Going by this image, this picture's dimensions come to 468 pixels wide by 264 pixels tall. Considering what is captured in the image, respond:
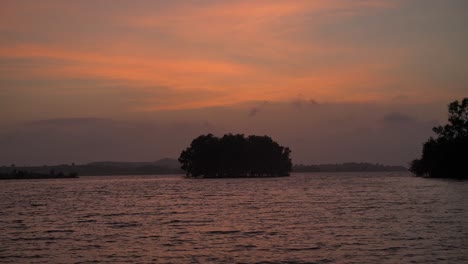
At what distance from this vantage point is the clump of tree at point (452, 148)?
4966 inches

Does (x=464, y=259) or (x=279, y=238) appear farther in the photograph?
(x=279, y=238)

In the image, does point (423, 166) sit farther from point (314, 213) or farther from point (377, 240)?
point (377, 240)

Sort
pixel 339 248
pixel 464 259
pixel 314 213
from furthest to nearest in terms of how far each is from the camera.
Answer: pixel 314 213
pixel 339 248
pixel 464 259

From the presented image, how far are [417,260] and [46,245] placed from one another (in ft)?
66.3

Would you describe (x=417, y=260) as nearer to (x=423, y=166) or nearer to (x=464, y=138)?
(x=464, y=138)

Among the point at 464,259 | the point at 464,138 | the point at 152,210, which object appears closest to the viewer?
the point at 464,259

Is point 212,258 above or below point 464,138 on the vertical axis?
below

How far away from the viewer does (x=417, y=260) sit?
25.4 m

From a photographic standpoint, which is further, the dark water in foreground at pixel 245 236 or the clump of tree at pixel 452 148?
the clump of tree at pixel 452 148

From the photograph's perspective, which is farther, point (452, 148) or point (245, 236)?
point (452, 148)

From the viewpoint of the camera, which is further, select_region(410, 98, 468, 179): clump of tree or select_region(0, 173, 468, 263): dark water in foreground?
select_region(410, 98, 468, 179): clump of tree

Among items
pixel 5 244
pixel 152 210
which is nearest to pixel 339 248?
pixel 5 244

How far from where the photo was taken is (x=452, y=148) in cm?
12738

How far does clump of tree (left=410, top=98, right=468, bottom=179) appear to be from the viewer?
126125mm
